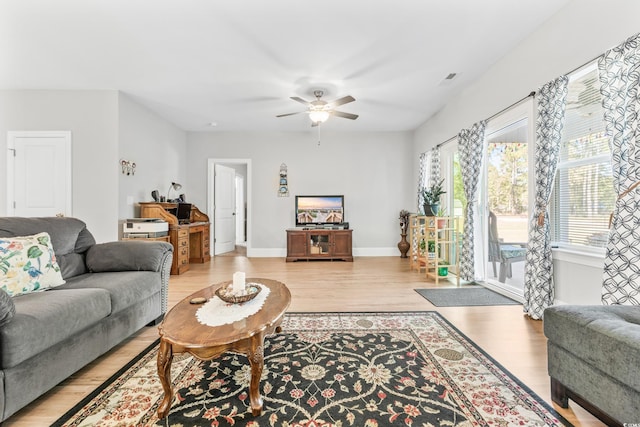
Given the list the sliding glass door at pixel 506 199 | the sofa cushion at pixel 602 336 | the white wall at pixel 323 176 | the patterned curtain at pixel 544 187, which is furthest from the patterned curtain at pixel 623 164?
the white wall at pixel 323 176

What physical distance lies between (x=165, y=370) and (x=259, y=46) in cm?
298

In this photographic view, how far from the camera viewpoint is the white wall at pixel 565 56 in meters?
2.09

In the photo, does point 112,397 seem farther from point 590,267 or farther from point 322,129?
point 322,129

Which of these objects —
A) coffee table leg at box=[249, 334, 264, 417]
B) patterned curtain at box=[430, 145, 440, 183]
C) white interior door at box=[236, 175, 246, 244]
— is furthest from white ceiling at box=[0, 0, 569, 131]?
white interior door at box=[236, 175, 246, 244]

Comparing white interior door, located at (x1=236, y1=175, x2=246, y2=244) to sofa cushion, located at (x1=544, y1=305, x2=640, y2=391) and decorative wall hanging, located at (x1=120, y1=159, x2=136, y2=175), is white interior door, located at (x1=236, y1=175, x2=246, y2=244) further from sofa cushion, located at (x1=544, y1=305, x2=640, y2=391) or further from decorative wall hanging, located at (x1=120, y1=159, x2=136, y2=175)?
sofa cushion, located at (x1=544, y1=305, x2=640, y2=391)

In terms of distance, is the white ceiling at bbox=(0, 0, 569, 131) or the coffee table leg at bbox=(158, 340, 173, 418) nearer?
the coffee table leg at bbox=(158, 340, 173, 418)

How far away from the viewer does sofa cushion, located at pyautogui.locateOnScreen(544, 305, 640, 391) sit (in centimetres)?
111

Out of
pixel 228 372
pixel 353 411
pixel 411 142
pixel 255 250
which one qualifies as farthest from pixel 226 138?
pixel 353 411

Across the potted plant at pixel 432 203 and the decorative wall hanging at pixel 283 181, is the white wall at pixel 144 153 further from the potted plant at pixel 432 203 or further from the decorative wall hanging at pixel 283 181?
the potted plant at pixel 432 203

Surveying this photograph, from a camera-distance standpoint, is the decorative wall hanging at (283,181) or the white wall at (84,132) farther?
the decorative wall hanging at (283,181)

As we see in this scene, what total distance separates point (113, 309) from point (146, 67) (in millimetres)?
2917

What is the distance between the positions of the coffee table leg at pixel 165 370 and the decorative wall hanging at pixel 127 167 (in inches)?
151

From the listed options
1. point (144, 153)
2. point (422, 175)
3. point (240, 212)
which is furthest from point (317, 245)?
point (240, 212)

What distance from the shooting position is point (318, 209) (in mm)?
6152
